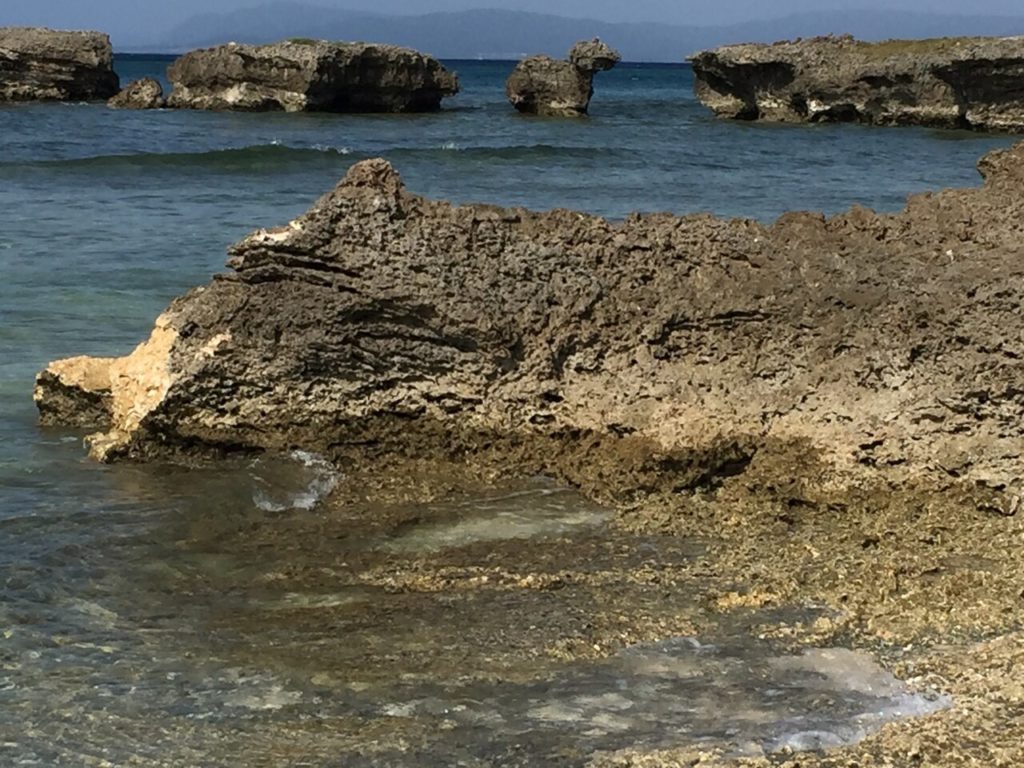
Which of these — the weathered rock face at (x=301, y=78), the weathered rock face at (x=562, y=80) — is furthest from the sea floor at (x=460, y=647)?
the weathered rock face at (x=562, y=80)

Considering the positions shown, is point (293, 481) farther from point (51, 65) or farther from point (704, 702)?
point (51, 65)

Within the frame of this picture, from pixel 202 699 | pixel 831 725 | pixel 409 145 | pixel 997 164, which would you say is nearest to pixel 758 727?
pixel 831 725

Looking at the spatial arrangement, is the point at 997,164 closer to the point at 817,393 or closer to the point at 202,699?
the point at 817,393

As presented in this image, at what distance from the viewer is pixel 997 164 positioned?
253 inches

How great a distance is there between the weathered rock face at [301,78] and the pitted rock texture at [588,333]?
35.6 meters

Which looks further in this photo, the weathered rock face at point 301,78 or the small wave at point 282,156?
the weathered rock face at point 301,78

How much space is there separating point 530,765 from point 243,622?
143cm

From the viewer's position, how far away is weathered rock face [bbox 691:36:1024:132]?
124 ft

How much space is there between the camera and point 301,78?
4062cm

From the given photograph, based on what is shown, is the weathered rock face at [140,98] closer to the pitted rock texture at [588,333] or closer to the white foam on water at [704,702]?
the pitted rock texture at [588,333]

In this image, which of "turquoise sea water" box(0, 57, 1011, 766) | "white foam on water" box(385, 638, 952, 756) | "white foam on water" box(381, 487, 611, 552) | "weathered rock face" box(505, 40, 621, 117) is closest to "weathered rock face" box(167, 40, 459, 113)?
"turquoise sea water" box(0, 57, 1011, 766)

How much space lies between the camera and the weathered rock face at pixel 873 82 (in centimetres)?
3784

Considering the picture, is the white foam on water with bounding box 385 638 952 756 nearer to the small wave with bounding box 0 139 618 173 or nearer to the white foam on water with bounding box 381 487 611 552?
the white foam on water with bounding box 381 487 611 552

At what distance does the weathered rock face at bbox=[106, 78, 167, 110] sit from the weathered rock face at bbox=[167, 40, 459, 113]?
76 cm
